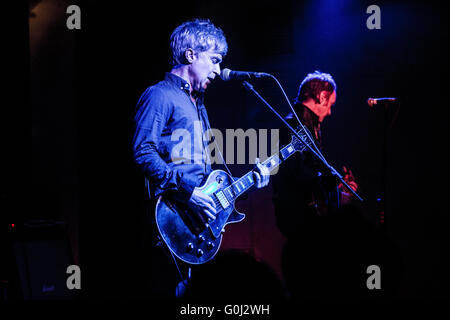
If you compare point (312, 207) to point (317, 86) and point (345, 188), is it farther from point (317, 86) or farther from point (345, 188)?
point (317, 86)

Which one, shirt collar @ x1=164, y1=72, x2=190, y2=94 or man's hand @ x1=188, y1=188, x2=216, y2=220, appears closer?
man's hand @ x1=188, y1=188, x2=216, y2=220

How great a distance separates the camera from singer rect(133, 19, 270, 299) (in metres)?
2.34

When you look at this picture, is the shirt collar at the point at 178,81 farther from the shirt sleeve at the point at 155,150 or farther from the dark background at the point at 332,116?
the dark background at the point at 332,116

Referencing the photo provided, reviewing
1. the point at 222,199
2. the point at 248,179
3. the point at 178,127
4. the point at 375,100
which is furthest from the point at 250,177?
the point at 375,100

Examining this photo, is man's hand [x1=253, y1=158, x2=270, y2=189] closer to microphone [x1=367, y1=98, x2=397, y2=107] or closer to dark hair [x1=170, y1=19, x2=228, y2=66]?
dark hair [x1=170, y1=19, x2=228, y2=66]

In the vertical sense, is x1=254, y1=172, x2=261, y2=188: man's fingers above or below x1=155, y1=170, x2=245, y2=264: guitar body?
above

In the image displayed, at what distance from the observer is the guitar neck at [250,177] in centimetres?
260

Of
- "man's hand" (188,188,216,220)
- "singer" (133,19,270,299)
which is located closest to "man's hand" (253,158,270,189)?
"singer" (133,19,270,299)

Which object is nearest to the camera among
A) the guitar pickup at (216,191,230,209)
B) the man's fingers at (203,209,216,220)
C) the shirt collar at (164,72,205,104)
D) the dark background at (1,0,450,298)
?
the man's fingers at (203,209,216,220)

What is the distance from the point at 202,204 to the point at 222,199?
18 cm

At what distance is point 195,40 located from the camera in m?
2.69

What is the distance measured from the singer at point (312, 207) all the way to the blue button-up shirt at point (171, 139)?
847mm

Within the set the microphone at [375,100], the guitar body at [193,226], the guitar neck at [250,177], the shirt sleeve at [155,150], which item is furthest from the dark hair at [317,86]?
the shirt sleeve at [155,150]

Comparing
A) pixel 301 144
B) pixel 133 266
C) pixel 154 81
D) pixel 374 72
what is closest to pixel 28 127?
pixel 154 81
